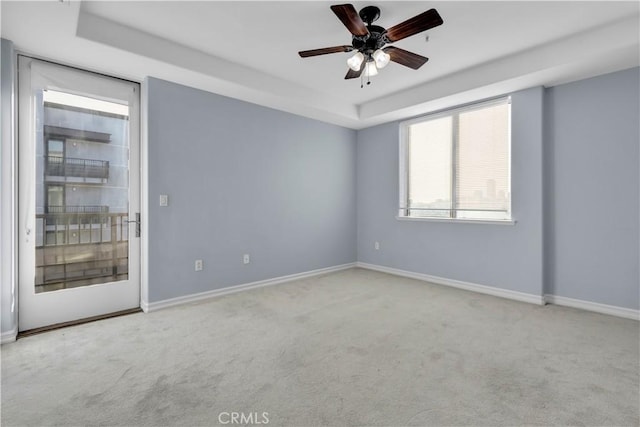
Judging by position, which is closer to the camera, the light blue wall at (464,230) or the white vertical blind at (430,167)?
the light blue wall at (464,230)

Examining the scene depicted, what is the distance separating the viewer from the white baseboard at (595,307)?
3094mm

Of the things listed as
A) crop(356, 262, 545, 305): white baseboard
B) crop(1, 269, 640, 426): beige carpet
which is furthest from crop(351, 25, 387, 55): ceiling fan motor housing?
crop(356, 262, 545, 305): white baseboard

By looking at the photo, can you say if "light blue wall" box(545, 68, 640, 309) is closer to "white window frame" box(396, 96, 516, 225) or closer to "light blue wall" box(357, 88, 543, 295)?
"light blue wall" box(357, 88, 543, 295)

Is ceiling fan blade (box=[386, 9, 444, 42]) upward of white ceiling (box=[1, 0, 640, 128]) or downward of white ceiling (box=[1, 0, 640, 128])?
downward

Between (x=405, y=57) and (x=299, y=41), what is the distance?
995 millimetres

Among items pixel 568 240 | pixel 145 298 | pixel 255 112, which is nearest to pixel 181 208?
pixel 145 298

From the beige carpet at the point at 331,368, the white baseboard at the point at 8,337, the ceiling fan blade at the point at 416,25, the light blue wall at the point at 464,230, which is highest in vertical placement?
the ceiling fan blade at the point at 416,25

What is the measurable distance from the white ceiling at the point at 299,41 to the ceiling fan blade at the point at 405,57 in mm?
232

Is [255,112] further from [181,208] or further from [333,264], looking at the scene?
[333,264]

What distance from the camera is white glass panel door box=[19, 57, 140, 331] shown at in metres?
2.82

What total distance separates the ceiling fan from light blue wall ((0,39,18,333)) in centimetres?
237

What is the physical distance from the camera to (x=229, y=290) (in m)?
3.94

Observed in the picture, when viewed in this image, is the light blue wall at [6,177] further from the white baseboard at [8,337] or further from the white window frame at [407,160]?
the white window frame at [407,160]

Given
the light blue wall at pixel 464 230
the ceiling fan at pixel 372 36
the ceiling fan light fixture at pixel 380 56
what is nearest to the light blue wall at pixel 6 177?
the ceiling fan at pixel 372 36
